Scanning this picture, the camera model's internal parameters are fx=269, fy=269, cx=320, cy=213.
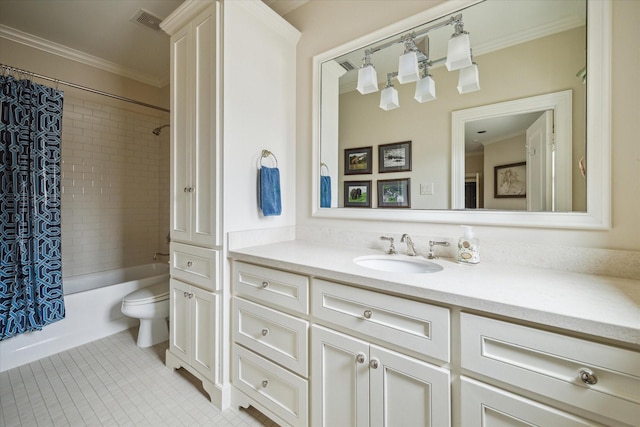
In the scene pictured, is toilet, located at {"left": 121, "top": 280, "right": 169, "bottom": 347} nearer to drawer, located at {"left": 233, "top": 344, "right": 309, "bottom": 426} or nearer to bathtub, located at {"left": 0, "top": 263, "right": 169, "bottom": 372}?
bathtub, located at {"left": 0, "top": 263, "right": 169, "bottom": 372}

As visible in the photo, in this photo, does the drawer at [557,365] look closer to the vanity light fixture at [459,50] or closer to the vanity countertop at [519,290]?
the vanity countertop at [519,290]

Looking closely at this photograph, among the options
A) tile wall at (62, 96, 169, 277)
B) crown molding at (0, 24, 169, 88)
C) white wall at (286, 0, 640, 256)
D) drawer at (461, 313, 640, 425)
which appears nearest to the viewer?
drawer at (461, 313, 640, 425)

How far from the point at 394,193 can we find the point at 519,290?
80cm

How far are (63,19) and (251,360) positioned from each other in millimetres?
2825

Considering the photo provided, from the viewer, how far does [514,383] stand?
2.39 ft

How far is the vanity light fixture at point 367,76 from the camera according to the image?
62.7 inches

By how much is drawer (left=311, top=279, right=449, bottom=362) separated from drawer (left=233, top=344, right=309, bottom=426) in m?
0.38

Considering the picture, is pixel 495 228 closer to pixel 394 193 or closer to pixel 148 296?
pixel 394 193

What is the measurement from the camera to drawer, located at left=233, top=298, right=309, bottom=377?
3.88ft

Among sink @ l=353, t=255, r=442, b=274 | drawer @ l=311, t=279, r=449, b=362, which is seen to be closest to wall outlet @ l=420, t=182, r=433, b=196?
sink @ l=353, t=255, r=442, b=274

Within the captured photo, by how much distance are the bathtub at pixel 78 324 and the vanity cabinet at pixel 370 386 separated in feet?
6.64

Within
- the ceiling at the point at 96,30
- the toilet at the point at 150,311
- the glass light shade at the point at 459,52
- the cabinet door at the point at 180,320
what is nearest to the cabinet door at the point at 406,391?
the cabinet door at the point at 180,320

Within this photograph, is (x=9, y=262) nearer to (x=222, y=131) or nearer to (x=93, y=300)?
(x=93, y=300)

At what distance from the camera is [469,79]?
51.2 inches
